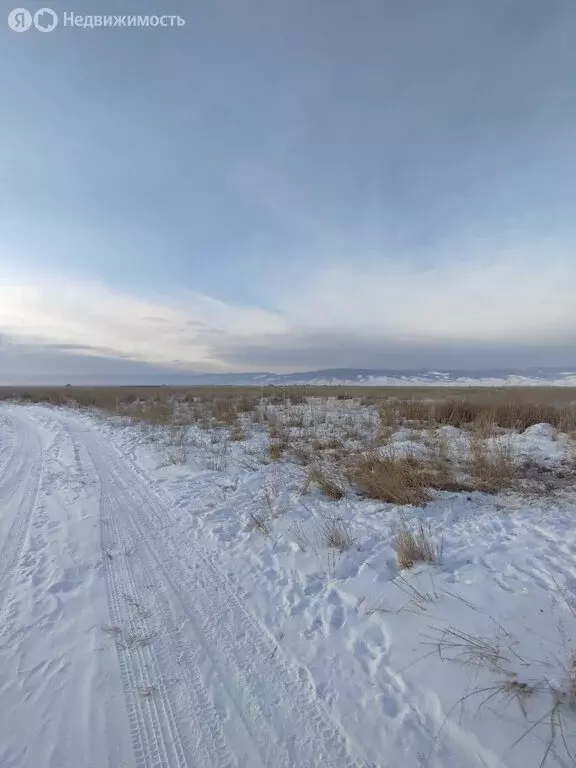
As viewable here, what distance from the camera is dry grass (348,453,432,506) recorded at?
5.95m

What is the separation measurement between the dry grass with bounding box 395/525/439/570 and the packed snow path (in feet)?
5.65

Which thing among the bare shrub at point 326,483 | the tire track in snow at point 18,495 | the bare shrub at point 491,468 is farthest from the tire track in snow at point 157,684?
the bare shrub at point 491,468

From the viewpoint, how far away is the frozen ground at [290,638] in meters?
2.25

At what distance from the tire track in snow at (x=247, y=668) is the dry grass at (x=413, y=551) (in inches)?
68.5

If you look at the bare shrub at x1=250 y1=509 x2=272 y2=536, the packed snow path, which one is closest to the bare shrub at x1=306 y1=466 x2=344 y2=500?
the bare shrub at x1=250 y1=509 x2=272 y2=536

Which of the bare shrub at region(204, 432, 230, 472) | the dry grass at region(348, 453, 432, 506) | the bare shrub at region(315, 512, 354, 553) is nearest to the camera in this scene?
the bare shrub at region(315, 512, 354, 553)

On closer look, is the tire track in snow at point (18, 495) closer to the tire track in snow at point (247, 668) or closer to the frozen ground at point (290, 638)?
the frozen ground at point (290, 638)

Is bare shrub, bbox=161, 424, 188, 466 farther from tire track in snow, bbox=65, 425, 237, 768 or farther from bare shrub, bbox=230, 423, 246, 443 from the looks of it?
tire track in snow, bbox=65, 425, 237, 768

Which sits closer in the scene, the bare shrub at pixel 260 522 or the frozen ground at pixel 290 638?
the frozen ground at pixel 290 638

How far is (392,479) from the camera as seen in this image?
245 inches

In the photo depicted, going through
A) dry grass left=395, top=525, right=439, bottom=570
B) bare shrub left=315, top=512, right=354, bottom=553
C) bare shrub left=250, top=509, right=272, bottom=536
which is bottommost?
bare shrub left=250, top=509, right=272, bottom=536

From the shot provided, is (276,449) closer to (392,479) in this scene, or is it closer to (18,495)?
(392,479)

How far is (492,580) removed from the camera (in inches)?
142

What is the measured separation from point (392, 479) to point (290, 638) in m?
3.55
